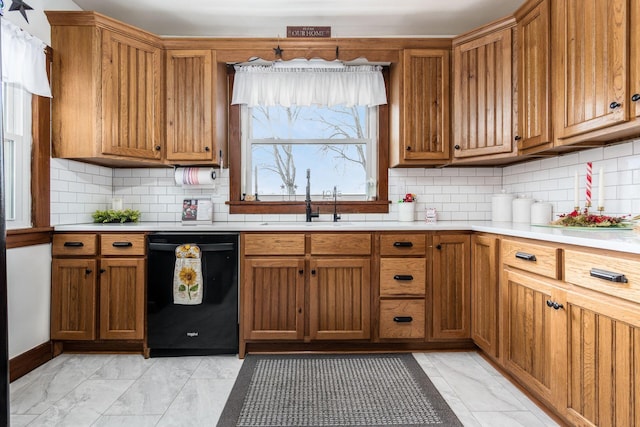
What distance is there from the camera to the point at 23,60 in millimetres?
2379

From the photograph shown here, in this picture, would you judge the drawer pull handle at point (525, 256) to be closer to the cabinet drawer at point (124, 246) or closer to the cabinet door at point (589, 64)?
the cabinet door at point (589, 64)

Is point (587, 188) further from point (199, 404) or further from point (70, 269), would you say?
point (70, 269)

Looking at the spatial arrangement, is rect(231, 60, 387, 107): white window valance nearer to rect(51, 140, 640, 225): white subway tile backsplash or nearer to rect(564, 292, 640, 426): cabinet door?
rect(51, 140, 640, 225): white subway tile backsplash

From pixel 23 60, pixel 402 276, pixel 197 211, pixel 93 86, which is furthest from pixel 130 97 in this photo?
pixel 402 276

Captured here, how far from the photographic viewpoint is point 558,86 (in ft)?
7.16

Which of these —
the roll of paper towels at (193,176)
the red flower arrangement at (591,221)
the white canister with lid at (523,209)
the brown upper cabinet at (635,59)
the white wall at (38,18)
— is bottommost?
the red flower arrangement at (591,221)

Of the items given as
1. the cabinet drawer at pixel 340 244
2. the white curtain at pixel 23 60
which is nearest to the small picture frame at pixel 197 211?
the cabinet drawer at pixel 340 244

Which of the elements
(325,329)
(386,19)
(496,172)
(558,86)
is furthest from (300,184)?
(558,86)

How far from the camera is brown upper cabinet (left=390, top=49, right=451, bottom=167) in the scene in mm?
2955

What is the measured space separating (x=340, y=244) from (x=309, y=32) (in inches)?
66.7

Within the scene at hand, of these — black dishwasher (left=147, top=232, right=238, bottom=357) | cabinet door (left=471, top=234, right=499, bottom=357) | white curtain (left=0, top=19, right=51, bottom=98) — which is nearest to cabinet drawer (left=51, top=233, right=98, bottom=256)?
black dishwasher (left=147, top=232, right=238, bottom=357)

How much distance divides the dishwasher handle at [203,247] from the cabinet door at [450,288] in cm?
147

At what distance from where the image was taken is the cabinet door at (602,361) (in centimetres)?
137

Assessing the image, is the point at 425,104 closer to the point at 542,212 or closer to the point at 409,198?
the point at 409,198
